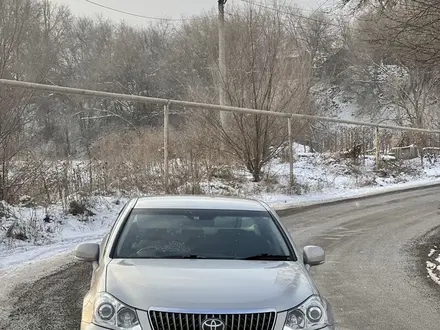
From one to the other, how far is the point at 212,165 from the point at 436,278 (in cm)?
893

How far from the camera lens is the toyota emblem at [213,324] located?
3.35 meters

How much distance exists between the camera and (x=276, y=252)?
4582 mm

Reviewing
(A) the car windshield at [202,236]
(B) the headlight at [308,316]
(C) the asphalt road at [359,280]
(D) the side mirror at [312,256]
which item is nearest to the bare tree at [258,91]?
(C) the asphalt road at [359,280]

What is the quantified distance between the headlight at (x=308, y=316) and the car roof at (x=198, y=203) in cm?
155

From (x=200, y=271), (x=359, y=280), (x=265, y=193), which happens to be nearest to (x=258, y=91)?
(x=265, y=193)

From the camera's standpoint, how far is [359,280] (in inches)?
283

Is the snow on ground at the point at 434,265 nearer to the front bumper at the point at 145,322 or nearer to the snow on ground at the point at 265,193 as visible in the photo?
the front bumper at the point at 145,322

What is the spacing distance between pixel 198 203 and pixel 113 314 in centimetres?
184

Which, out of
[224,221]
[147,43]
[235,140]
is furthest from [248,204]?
[147,43]

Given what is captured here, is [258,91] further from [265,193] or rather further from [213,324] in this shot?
[213,324]

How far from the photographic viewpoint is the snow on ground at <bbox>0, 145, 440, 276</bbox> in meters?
9.17

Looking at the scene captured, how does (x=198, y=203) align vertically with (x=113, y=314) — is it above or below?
above

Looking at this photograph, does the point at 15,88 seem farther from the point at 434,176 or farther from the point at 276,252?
the point at 434,176

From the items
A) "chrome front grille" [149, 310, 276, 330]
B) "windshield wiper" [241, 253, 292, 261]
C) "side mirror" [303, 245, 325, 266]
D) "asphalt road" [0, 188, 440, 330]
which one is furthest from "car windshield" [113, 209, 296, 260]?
"asphalt road" [0, 188, 440, 330]
